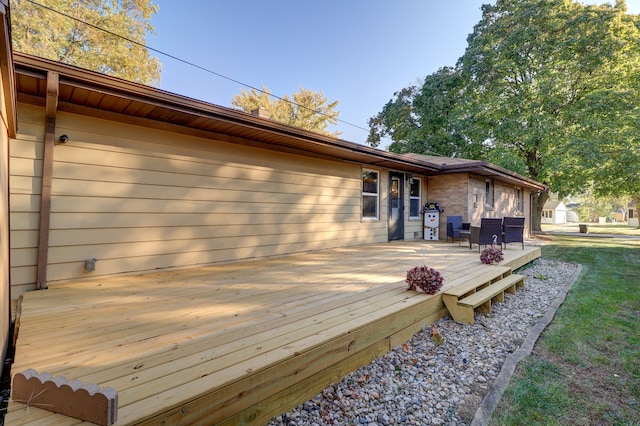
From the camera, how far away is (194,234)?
4.54 m

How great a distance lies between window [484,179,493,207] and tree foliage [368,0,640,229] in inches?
148

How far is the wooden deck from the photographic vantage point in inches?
57.4

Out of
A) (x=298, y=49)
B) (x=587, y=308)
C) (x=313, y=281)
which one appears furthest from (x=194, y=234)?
(x=298, y=49)

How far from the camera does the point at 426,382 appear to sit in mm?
2283

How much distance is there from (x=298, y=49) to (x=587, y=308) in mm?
16156

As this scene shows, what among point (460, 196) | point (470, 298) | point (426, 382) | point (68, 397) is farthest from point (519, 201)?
point (68, 397)

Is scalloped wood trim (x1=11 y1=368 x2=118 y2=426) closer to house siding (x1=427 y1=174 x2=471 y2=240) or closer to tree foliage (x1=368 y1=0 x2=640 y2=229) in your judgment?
house siding (x1=427 y1=174 x2=471 y2=240)

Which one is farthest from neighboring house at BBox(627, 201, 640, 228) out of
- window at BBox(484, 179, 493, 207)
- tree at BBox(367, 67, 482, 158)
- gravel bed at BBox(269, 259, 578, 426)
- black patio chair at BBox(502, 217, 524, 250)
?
gravel bed at BBox(269, 259, 578, 426)

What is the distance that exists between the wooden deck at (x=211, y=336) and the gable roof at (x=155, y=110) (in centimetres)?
209

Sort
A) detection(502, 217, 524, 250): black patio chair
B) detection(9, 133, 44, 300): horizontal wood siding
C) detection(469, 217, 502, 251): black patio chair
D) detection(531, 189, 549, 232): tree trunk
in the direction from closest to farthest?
detection(9, 133, 44, 300): horizontal wood siding
detection(469, 217, 502, 251): black patio chair
detection(502, 217, 524, 250): black patio chair
detection(531, 189, 549, 232): tree trunk

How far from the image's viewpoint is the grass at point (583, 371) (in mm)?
1943

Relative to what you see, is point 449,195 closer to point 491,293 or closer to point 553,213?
point 491,293

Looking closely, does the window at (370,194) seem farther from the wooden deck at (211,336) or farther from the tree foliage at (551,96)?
the tree foliage at (551,96)

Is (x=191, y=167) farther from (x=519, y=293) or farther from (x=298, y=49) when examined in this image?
(x=298, y=49)
